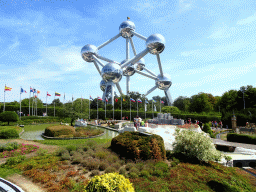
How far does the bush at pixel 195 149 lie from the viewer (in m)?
9.03

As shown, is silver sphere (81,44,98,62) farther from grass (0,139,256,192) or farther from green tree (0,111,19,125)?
grass (0,139,256,192)

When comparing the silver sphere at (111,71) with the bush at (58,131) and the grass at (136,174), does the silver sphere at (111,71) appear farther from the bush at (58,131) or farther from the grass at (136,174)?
the grass at (136,174)

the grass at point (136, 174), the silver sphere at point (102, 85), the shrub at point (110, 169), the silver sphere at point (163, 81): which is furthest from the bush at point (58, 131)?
the silver sphere at point (163, 81)

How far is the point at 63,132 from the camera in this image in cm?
1766

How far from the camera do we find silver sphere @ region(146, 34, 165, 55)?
3787 cm

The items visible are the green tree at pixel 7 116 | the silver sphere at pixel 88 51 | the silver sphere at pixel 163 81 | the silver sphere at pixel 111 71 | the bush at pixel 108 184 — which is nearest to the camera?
the bush at pixel 108 184

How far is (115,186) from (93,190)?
507 millimetres

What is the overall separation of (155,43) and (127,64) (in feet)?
31.4

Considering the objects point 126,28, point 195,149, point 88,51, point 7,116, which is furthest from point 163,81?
point 195,149

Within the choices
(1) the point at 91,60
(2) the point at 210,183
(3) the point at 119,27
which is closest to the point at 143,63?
(3) the point at 119,27

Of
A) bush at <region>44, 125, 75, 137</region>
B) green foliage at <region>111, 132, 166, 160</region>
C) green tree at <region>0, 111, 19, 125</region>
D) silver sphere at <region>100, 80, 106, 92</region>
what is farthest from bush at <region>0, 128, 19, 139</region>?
silver sphere at <region>100, 80, 106, 92</region>

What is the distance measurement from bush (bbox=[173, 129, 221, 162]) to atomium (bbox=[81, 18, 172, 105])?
104ft

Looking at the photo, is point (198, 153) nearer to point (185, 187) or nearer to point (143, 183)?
point (185, 187)

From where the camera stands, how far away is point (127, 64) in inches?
1729
